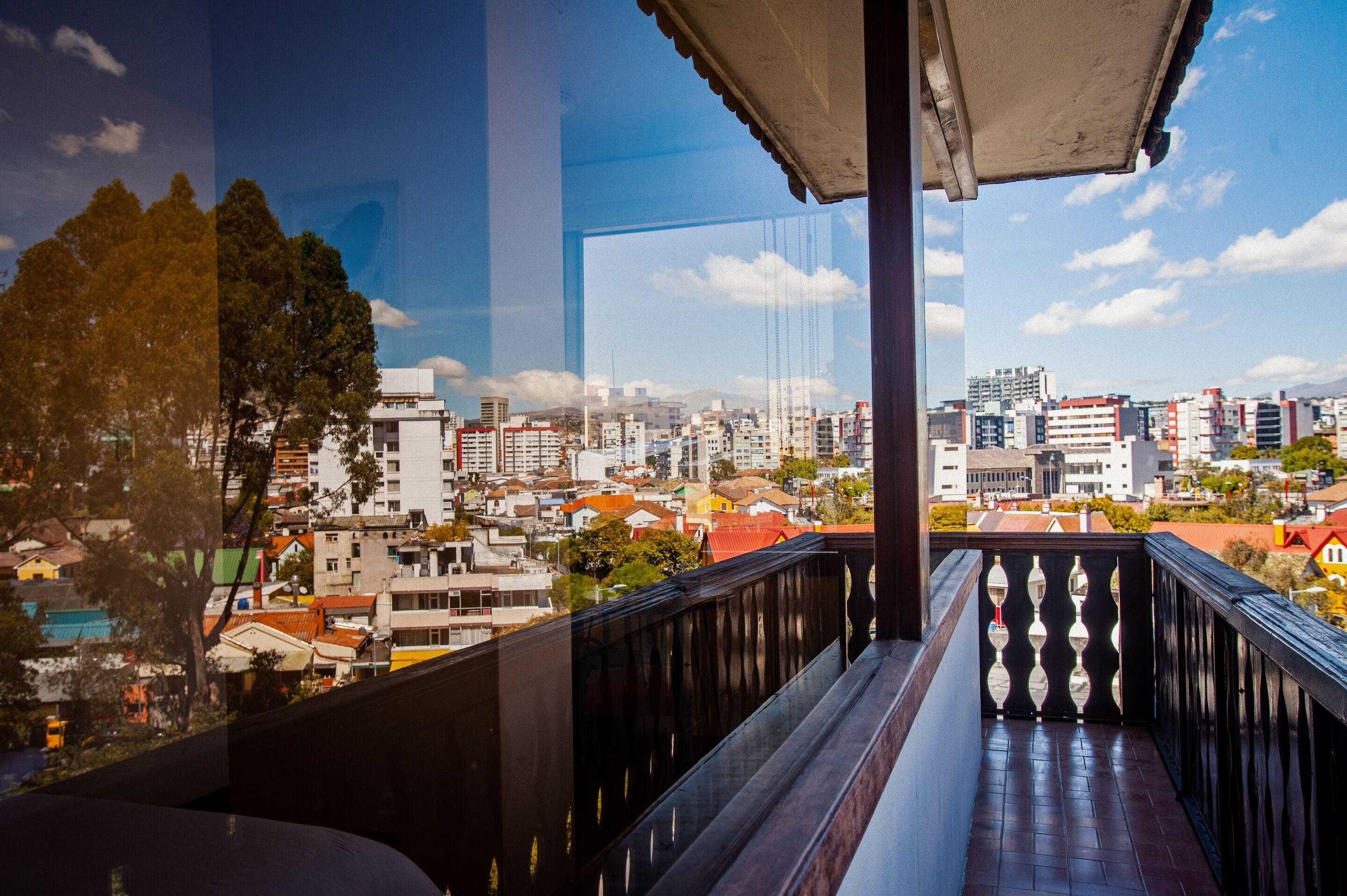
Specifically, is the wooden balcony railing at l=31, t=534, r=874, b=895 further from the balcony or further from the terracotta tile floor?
the terracotta tile floor

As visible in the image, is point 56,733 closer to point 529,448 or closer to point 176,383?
point 176,383

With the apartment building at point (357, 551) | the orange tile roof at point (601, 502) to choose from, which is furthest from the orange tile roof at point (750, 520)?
the apartment building at point (357, 551)

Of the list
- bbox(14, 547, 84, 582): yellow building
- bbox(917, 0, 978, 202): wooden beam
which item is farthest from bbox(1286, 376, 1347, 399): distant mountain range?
bbox(14, 547, 84, 582): yellow building

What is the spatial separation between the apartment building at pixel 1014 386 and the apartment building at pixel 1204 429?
3.61 feet

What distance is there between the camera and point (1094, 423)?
753 centimetres

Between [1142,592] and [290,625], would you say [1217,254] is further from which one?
[290,625]

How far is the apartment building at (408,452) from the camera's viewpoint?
1432 mm

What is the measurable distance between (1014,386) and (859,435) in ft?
14.9

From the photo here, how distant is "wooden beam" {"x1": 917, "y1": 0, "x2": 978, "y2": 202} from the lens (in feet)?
7.95

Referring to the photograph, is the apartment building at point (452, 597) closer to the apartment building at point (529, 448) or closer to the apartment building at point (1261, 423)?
the apartment building at point (529, 448)

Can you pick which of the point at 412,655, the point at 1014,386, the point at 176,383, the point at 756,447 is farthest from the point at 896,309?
the point at 1014,386

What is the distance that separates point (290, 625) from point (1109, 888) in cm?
240

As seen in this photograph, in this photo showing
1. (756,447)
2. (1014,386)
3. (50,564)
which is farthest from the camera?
(1014,386)

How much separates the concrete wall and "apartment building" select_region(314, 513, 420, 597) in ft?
3.18
